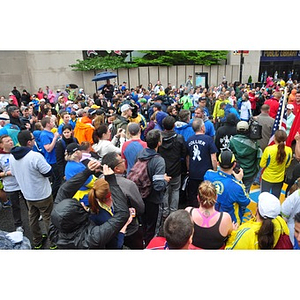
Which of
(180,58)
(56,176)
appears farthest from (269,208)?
(180,58)

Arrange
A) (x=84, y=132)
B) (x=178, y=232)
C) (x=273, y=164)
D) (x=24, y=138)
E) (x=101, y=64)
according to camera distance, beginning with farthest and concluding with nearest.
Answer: (x=101, y=64), (x=84, y=132), (x=273, y=164), (x=24, y=138), (x=178, y=232)

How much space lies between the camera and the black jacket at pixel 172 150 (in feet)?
14.6

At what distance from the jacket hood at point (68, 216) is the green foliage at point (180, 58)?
21.5 meters

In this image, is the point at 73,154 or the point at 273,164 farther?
the point at 273,164

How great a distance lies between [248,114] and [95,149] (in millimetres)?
6190

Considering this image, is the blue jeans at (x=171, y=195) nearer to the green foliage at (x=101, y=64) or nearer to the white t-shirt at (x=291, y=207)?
the white t-shirt at (x=291, y=207)

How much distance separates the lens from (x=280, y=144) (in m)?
4.26

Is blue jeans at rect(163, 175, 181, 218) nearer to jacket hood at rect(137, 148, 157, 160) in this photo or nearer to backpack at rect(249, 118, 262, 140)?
jacket hood at rect(137, 148, 157, 160)

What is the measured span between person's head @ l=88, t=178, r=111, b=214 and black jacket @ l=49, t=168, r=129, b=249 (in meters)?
Answer: 0.06

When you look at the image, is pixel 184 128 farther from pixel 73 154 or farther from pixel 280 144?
pixel 73 154

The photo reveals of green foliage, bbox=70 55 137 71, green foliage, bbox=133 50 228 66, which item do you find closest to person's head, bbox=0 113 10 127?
green foliage, bbox=70 55 137 71

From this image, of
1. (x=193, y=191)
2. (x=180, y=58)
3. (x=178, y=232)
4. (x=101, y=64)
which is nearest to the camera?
(x=178, y=232)

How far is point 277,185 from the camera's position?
4629 mm

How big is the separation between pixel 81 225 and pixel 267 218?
1.60 metres
